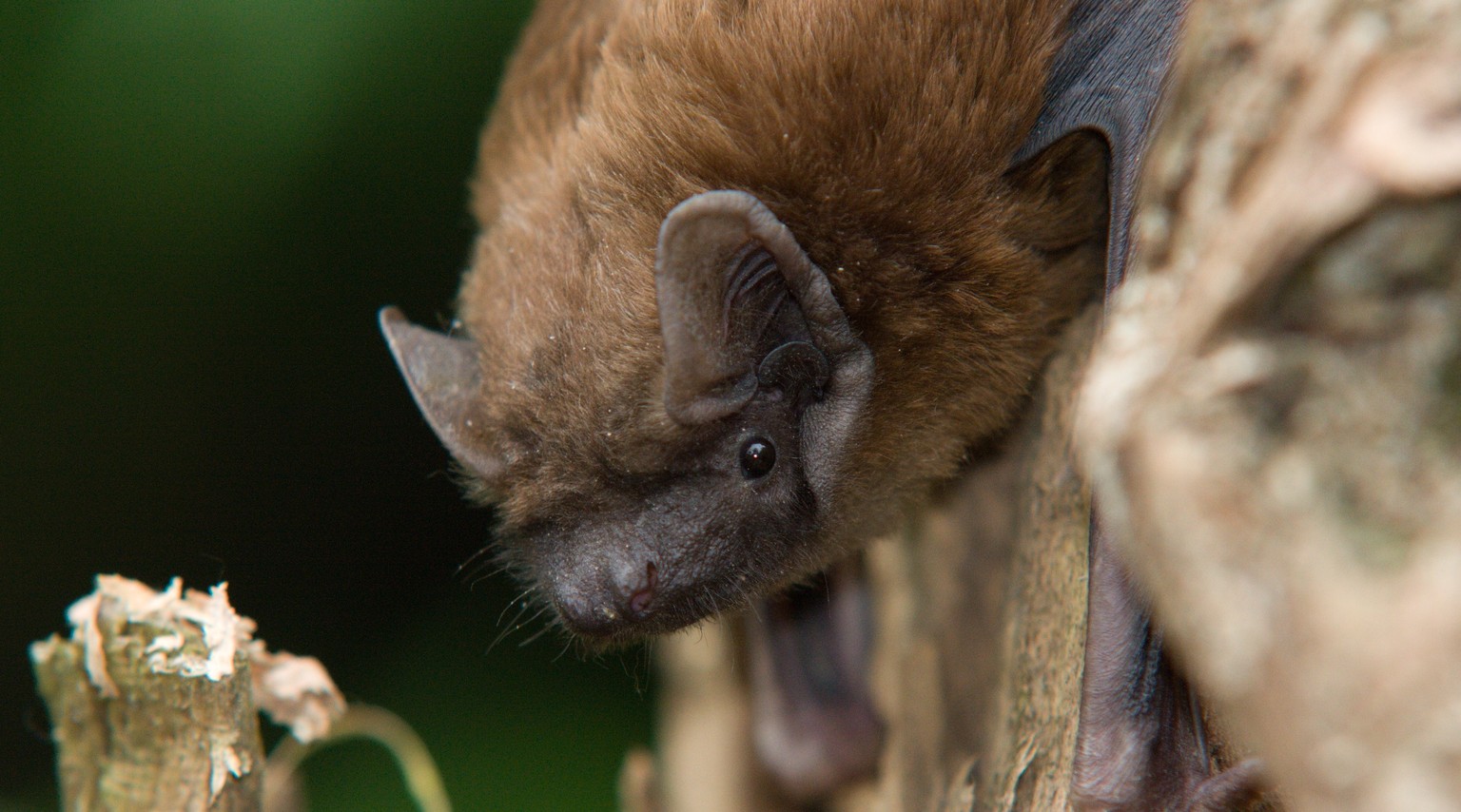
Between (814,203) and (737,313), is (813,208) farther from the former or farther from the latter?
(737,313)

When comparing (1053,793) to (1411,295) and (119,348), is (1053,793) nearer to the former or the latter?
(1411,295)

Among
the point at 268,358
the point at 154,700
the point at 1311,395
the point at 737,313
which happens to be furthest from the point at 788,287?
the point at 268,358

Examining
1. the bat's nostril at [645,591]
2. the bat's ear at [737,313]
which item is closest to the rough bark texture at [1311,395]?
the bat's ear at [737,313]

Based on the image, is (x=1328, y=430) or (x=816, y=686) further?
(x=816, y=686)

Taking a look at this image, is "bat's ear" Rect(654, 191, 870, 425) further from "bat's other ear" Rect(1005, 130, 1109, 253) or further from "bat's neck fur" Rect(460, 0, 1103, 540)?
"bat's other ear" Rect(1005, 130, 1109, 253)

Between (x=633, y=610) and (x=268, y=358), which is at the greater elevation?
(x=268, y=358)

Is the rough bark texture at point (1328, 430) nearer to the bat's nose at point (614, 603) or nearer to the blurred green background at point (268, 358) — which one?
the bat's nose at point (614, 603)
